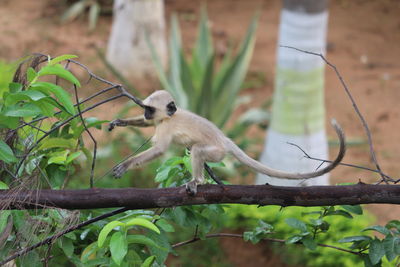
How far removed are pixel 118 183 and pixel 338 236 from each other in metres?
2.58

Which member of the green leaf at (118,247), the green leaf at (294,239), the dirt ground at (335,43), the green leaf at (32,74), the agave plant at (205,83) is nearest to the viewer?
the green leaf at (118,247)

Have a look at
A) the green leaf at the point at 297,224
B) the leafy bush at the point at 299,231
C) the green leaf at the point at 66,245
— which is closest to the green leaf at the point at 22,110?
the green leaf at the point at 66,245

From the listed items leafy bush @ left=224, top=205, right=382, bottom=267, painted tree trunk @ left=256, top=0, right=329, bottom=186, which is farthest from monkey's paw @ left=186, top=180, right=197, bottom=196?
painted tree trunk @ left=256, top=0, right=329, bottom=186

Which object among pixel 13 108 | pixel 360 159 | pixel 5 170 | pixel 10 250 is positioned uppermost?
pixel 13 108

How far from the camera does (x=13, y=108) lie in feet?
8.24

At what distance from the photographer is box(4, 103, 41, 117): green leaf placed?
248 cm

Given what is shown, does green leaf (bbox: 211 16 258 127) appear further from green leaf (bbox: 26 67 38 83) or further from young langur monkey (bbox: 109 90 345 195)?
green leaf (bbox: 26 67 38 83)

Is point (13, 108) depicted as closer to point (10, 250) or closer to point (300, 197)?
point (10, 250)

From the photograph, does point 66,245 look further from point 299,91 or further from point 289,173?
point 299,91

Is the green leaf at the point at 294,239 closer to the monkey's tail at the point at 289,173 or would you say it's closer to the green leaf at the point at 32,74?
the monkey's tail at the point at 289,173

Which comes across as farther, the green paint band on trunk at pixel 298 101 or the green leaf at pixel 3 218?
the green paint band on trunk at pixel 298 101

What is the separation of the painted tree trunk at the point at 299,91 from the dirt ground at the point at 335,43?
2.93 feet

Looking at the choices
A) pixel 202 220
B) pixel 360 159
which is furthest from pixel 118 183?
pixel 202 220

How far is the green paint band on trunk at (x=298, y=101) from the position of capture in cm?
680
